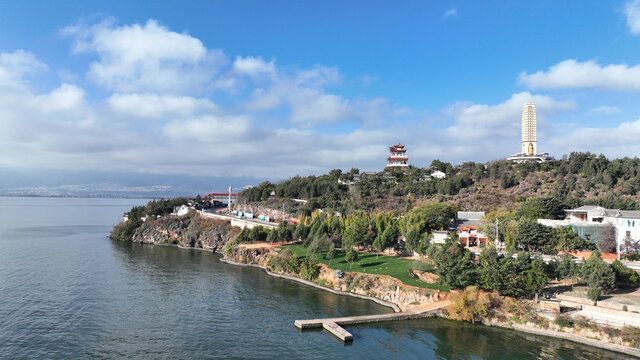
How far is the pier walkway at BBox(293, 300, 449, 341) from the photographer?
100ft

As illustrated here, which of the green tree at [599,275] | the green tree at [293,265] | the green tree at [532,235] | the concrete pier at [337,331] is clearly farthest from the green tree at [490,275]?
the green tree at [293,265]

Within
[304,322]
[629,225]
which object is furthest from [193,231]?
[629,225]

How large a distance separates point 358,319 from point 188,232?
186 ft

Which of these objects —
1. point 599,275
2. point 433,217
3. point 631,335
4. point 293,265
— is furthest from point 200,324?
point 433,217

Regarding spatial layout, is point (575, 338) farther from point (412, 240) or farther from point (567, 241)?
point (412, 240)

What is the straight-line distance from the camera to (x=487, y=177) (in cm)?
8988

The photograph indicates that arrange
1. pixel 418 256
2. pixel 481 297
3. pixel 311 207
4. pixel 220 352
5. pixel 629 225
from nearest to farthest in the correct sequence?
pixel 220 352
pixel 481 297
pixel 629 225
pixel 418 256
pixel 311 207

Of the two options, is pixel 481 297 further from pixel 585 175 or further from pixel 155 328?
pixel 585 175

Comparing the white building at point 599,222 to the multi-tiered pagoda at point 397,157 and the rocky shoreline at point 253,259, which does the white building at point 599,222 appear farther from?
the multi-tiered pagoda at point 397,157

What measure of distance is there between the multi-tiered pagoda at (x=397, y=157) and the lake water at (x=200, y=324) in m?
75.7

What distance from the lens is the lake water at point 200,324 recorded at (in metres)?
27.0

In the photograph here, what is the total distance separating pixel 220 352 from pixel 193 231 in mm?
56558

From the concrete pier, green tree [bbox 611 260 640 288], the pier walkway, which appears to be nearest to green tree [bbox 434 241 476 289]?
the pier walkway

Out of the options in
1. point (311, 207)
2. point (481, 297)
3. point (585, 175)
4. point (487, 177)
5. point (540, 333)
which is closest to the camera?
point (540, 333)
